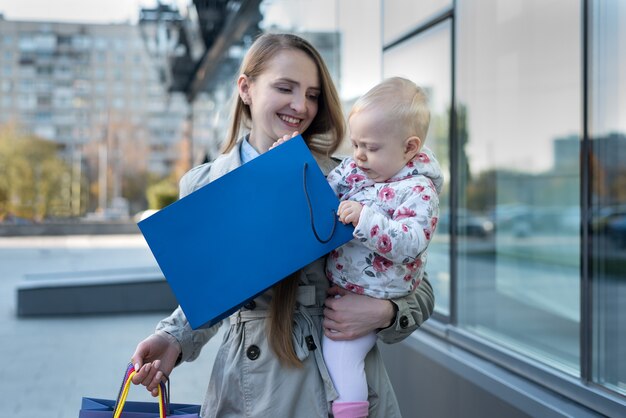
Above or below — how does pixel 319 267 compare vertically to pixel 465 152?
below

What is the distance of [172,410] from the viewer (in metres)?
1.71

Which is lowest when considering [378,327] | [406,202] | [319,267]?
[378,327]

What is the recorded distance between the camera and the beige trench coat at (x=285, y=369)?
5.71 ft

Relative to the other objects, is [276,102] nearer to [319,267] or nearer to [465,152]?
[319,267]

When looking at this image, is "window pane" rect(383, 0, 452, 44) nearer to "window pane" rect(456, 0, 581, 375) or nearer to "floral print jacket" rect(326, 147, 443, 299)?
"window pane" rect(456, 0, 581, 375)

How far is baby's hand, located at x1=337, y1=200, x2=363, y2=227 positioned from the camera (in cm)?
159

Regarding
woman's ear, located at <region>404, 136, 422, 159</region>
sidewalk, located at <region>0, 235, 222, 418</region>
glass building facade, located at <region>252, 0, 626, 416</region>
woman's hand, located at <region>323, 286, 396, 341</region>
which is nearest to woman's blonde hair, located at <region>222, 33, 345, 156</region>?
woman's ear, located at <region>404, 136, 422, 159</region>

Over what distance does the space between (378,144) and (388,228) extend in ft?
0.72

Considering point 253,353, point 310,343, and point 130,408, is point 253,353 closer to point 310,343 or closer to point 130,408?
point 310,343

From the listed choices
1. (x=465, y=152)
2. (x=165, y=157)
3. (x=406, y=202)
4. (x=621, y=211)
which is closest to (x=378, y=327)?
(x=406, y=202)

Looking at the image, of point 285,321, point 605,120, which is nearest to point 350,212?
point 285,321

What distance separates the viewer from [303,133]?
202 cm

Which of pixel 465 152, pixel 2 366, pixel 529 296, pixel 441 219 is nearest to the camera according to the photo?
pixel 465 152

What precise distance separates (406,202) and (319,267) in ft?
1.05
